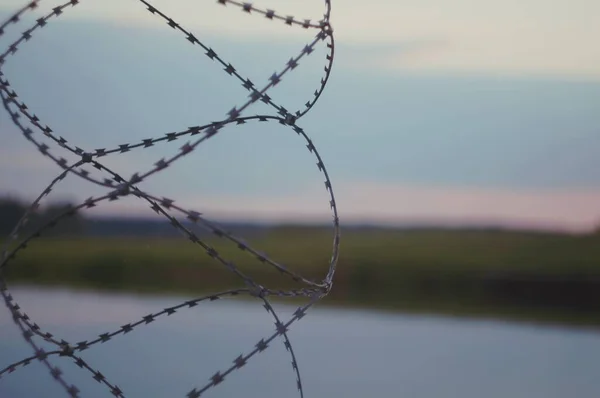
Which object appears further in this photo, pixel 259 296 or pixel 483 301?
pixel 483 301

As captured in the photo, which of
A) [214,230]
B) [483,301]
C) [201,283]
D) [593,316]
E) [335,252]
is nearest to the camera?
[214,230]

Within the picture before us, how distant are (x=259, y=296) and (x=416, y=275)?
20.8 metres

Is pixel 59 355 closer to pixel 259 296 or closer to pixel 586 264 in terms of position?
pixel 259 296

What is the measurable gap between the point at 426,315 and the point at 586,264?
5304 mm

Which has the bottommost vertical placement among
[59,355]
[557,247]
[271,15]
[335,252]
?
[59,355]

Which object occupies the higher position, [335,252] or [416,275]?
[416,275]

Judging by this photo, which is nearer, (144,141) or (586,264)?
(144,141)

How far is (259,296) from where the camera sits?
3.12 meters

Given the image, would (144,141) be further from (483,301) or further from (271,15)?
(483,301)

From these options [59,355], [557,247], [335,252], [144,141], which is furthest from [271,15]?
[557,247]

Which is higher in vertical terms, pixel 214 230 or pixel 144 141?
pixel 144 141

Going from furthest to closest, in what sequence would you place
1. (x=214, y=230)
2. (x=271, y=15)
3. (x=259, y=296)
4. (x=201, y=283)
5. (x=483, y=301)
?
(x=201, y=283)
(x=483, y=301)
(x=271, y=15)
(x=259, y=296)
(x=214, y=230)

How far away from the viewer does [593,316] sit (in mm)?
18906

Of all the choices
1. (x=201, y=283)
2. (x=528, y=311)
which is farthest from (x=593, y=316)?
(x=201, y=283)
